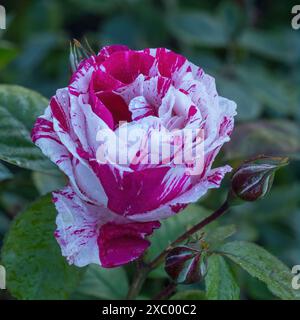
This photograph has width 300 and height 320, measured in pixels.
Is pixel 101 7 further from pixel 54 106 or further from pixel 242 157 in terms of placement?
pixel 54 106

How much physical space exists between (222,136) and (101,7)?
1174 millimetres

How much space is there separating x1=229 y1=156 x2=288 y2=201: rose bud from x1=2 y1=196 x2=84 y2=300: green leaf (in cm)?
19

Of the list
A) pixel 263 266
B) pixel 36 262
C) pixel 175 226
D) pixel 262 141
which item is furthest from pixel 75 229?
pixel 262 141

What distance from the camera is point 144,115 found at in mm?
634

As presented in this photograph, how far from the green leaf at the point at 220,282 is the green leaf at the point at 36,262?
0.13 meters

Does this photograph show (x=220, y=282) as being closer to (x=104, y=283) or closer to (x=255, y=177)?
(x=255, y=177)

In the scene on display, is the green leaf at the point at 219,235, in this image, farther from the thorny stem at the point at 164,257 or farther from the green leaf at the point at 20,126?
the green leaf at the point at 20,126

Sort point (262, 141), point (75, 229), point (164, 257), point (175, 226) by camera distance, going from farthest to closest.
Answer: point (262, 141) → point (175, 226) → point (164, 257) → point (75, 229)

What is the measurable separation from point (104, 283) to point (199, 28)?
0.77 metres

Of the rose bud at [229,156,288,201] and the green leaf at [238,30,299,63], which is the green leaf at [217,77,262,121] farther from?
the rose bud at [229,156,288,201]

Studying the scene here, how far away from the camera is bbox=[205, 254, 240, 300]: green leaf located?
70 centimetres

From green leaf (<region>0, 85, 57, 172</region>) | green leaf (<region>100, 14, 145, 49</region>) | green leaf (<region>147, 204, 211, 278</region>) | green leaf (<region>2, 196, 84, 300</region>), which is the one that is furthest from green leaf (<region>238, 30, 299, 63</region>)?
green leaf (<region>2, 196, 84, 300</region>)

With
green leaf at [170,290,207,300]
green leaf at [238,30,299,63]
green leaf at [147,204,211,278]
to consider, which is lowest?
green leaf at [170,290,207,300]

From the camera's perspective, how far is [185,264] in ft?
2.17
